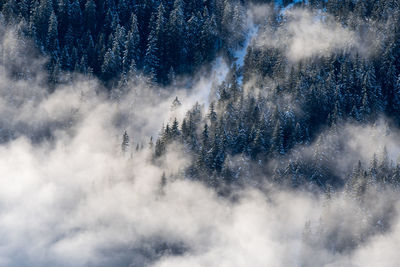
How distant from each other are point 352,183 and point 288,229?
51.8ft

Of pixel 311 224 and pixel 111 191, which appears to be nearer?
pixel 311 224

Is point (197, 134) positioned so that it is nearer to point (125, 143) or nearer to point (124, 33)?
point (125, 143)


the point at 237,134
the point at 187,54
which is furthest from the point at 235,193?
the point at 187,54

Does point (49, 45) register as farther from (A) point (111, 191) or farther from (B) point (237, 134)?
(B) point (237, 134)

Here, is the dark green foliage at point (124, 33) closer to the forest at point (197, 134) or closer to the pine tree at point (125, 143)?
the forest at point (197, 134)

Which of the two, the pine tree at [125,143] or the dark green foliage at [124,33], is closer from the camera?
the pine tree at [125,143]

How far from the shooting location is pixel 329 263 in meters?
108

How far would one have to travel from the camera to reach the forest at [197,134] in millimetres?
111812

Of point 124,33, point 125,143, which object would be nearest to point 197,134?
point 125,143

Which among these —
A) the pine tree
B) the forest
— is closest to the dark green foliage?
the forest

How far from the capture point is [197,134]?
111875mm

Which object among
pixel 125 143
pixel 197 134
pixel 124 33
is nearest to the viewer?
pixel 197 134

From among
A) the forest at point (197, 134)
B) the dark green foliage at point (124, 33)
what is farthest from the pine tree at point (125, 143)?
the dark green foliage at point (124, 33)

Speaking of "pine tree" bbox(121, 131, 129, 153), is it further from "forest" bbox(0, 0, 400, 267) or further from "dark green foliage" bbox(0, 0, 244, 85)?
"dark green foliage" bbox(0, 0, 244, 85)
